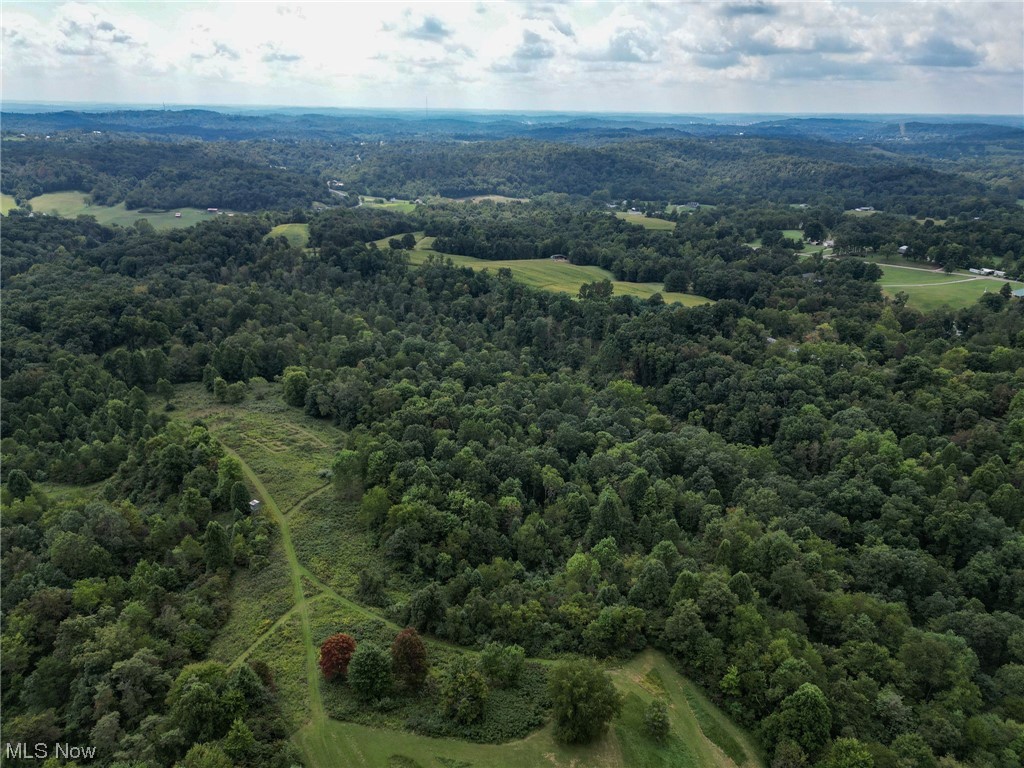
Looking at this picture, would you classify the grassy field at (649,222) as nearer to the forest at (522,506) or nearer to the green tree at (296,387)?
the forest at (522,506)

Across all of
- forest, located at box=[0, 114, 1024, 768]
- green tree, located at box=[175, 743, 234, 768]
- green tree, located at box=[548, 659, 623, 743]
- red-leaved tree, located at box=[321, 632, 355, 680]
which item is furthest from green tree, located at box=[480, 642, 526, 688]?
green tree, located at box=[175, 743, 234, 768]

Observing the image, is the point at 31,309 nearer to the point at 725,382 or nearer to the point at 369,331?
the point at 369,331

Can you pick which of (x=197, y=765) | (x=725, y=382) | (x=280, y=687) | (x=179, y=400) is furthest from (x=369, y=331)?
(x=197, y=765)

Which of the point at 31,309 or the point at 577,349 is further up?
the point at 31,309

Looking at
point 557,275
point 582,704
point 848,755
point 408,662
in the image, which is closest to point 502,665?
point 408,662

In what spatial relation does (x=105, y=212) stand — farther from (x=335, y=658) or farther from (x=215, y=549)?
(x=335, y=658)

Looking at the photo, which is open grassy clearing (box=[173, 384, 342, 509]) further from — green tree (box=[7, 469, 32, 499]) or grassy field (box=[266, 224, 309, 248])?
grassy field (box=[266, 224, 309, 248])
